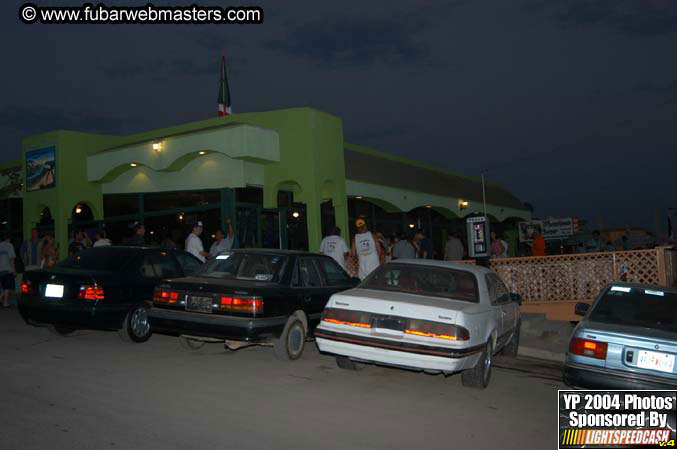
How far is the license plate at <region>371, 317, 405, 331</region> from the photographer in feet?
20.9

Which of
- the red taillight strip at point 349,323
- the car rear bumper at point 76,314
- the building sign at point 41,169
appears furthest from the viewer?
the building sign at point 41,169

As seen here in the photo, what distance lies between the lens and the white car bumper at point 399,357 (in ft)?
20.2

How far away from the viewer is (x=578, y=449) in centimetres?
473

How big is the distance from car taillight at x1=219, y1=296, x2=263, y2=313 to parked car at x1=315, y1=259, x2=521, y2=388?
2.83 feet

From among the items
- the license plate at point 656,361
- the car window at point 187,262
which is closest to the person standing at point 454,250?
the car window at point 187,262

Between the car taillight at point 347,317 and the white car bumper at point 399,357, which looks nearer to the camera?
the white car bumper at point 399,357

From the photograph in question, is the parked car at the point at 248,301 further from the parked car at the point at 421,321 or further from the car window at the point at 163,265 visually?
the car window at the point at 163,265

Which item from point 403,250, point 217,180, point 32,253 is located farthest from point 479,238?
point 32,253

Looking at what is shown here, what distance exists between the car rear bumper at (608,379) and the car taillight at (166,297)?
4.61m

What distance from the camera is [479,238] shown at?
13.9 metres

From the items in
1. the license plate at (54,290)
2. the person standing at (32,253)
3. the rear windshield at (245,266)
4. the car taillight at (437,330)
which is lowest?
the car taillight at (437,330)

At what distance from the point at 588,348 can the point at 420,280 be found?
2.16 meters

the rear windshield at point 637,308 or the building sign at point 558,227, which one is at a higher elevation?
the building sign at point 558,227

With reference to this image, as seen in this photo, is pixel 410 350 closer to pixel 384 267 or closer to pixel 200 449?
pixel 384 267
